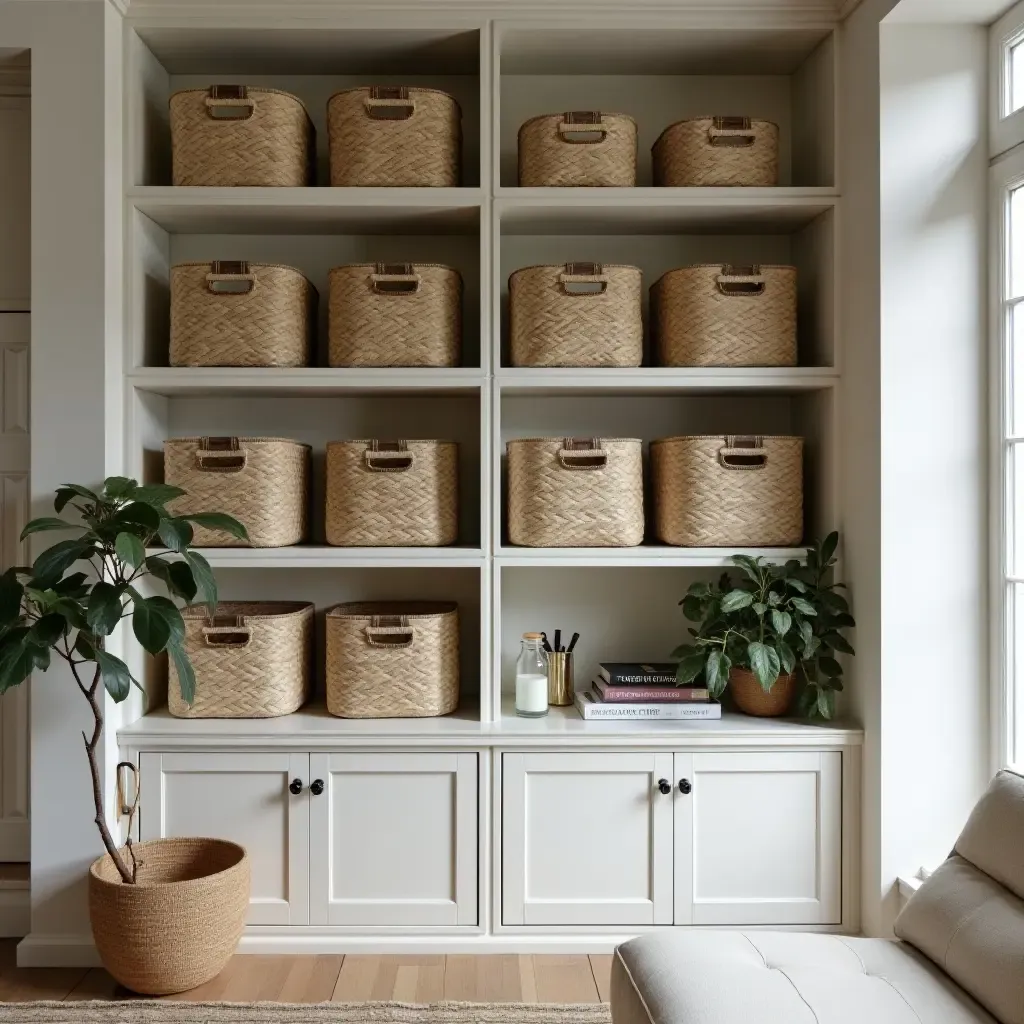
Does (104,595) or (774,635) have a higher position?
(104,595)

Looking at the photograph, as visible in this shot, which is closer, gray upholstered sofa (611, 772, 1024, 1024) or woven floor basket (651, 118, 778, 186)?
gray upholstered sofa (611, 772, 1024, 1024)

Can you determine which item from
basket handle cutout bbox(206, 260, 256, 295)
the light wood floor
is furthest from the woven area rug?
basket handle cutout bbox(206, 260, 256, 295)

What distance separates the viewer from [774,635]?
2521mm

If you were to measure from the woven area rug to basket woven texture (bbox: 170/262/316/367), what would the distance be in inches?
62.9

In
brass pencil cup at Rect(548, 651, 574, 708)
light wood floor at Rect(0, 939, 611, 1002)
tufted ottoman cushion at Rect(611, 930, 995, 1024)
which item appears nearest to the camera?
tufted ottoman cushion at Rect(611, 930, 995, 1024)

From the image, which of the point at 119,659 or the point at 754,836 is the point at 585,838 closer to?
the point at 754,836

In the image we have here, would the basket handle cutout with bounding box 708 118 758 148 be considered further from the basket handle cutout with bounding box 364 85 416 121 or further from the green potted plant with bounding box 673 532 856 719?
the green potted plant with bounding box 673 532 856 719

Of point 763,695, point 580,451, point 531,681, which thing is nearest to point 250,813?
point 531,681

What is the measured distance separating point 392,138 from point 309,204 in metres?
0.29

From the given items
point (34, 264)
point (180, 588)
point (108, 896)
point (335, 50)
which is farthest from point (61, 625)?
point (335, 50)

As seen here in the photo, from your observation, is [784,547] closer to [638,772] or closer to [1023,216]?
[638,772]

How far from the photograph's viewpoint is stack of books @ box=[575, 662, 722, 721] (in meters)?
2.59

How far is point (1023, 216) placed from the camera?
2271 millimetres

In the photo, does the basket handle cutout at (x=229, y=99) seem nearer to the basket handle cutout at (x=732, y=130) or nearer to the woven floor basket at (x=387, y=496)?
the woven floor basket at (x=387, y=496)
